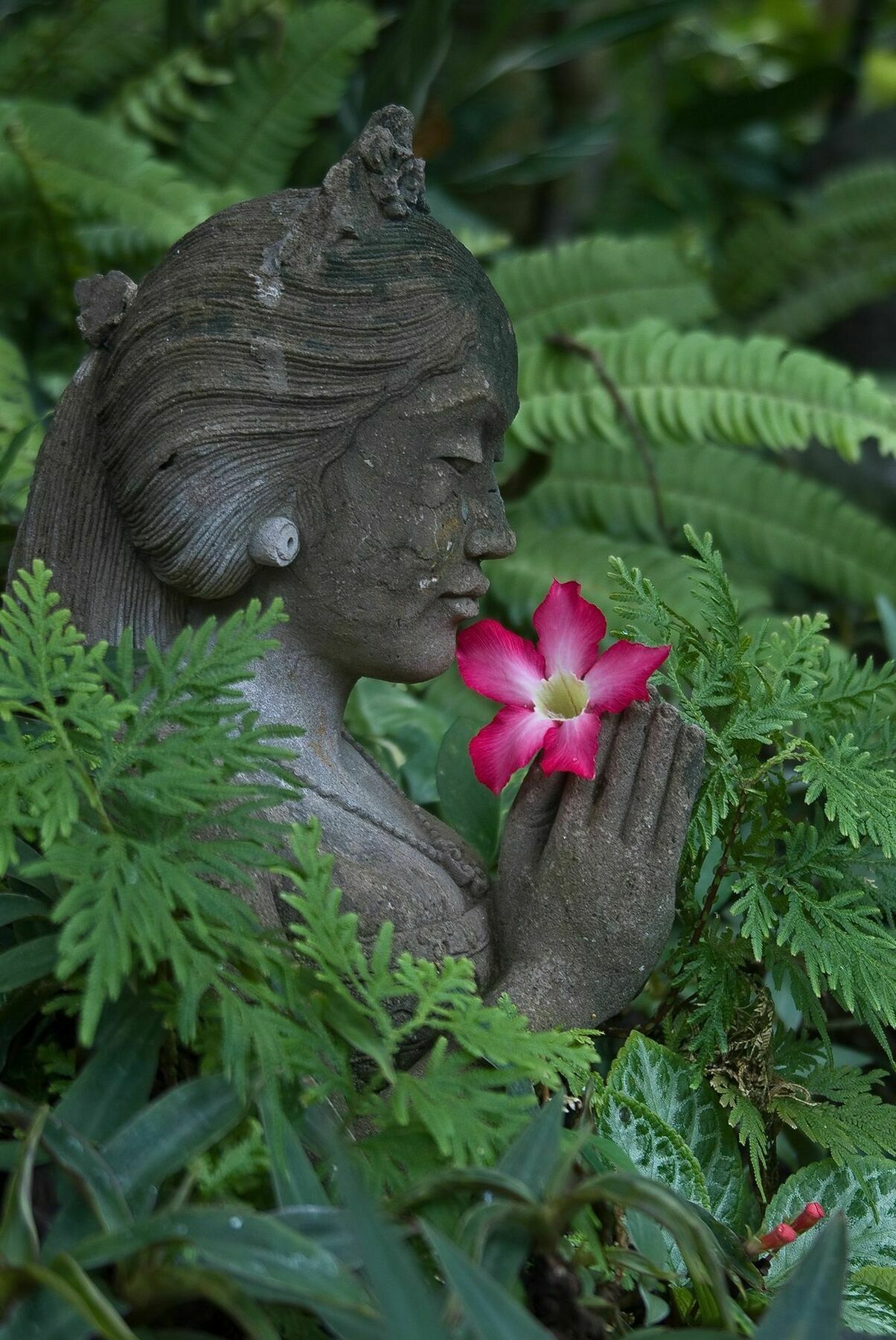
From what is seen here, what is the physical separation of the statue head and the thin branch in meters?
1.38

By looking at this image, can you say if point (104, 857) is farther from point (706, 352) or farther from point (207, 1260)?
point (706, 352)

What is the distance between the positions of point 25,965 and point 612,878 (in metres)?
0.53

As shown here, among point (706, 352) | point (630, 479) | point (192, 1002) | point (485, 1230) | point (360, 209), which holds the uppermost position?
point (360, 209)

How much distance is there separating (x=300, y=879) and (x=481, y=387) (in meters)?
0.50

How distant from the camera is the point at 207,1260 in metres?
0.82

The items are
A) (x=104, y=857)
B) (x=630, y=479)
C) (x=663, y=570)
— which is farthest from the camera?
(x=630, y=479)

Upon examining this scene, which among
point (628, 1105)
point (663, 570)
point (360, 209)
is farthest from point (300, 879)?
point (663, 570)

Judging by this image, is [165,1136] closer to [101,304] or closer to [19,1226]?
[19,1226]

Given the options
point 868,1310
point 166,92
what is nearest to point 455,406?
point 868,1310

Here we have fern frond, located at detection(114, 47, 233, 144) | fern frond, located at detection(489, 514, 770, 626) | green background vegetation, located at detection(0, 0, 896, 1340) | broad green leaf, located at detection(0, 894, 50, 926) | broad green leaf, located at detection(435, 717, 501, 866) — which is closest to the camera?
green background vegetation, located at detection(0, 0, 896, 1340)

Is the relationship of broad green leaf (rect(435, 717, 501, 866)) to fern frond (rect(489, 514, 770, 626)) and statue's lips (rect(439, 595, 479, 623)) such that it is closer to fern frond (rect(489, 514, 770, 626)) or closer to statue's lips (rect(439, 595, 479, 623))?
statue's lips (rect(439, 595, 479, 623))

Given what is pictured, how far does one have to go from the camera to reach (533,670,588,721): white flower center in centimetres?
132

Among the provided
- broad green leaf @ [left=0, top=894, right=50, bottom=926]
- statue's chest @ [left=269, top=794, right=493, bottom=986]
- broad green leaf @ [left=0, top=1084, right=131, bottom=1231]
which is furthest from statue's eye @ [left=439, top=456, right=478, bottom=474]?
broad green leaf @ [left=0, top=1084, right=131, bottom=1231]

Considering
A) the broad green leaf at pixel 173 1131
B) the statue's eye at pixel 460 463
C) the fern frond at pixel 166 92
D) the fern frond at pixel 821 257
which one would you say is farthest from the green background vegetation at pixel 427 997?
the fern frond at pixel 821 257
